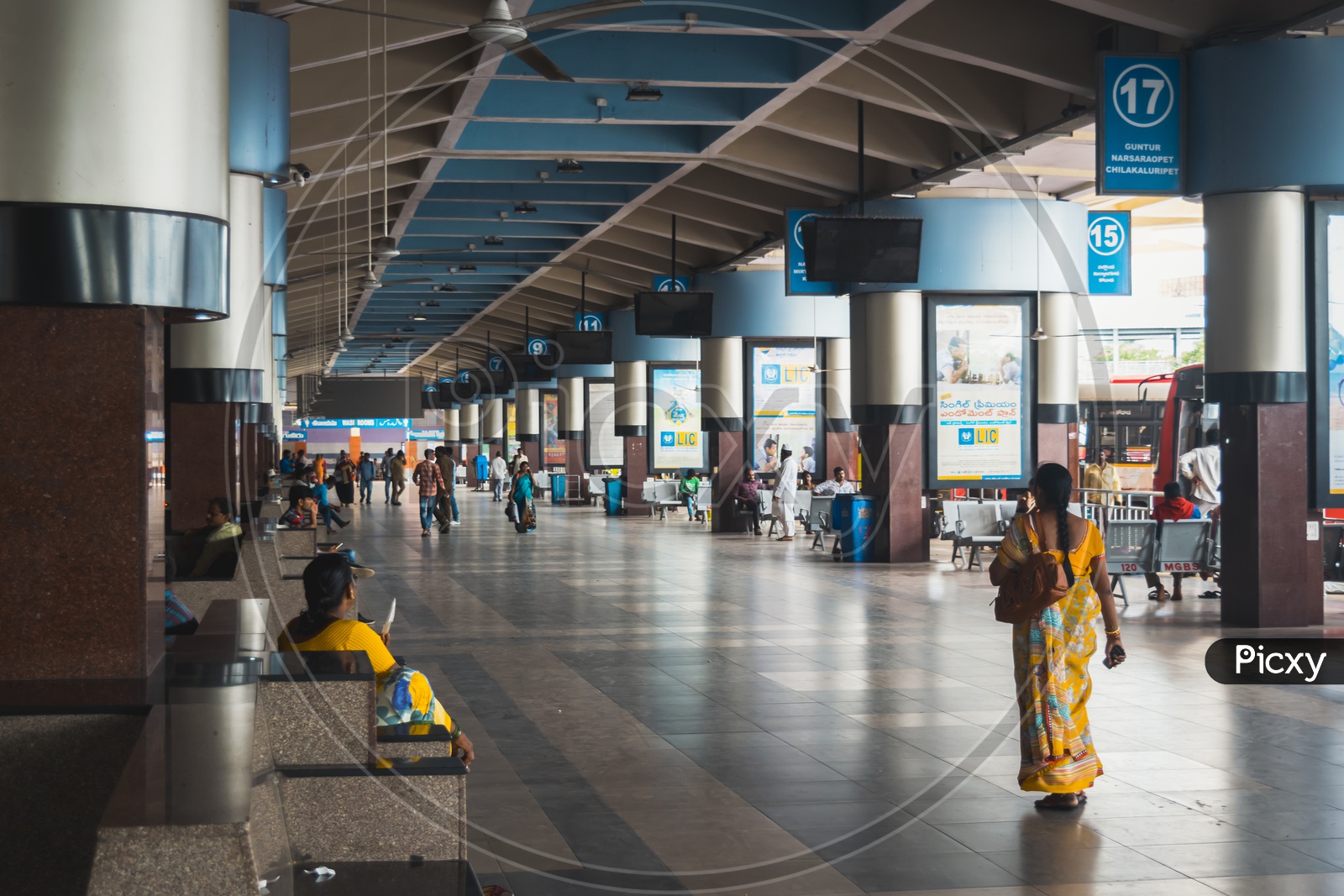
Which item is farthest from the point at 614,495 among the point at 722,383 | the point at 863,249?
the point at 863,249

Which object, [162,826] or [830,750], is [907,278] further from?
[162,826]

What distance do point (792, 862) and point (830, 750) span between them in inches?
84.4

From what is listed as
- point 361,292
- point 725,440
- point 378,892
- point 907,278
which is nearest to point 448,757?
point 378,892

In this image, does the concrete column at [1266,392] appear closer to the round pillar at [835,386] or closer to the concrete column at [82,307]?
the concrete column at [82,307]

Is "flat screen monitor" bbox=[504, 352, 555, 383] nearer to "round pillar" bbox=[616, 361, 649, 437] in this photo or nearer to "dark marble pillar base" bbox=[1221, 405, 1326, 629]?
"round pillar" bbox=[616, 361, 649, 437]

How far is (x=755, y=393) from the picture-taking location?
27672 mm

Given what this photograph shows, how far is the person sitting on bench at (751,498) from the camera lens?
27344 millimetres

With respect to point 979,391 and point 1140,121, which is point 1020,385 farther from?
point 1140,121

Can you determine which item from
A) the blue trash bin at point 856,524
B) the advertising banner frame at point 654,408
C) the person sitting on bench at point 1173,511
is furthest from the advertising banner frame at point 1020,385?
the advertising banner frame at point 654,408

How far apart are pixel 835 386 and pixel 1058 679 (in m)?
21.9

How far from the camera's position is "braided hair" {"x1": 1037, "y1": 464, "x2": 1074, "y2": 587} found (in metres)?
6.76

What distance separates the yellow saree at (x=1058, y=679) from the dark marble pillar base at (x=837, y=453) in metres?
21.3

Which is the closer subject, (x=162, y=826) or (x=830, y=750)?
(x=162, y=826)

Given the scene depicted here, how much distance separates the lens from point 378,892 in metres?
4.48
